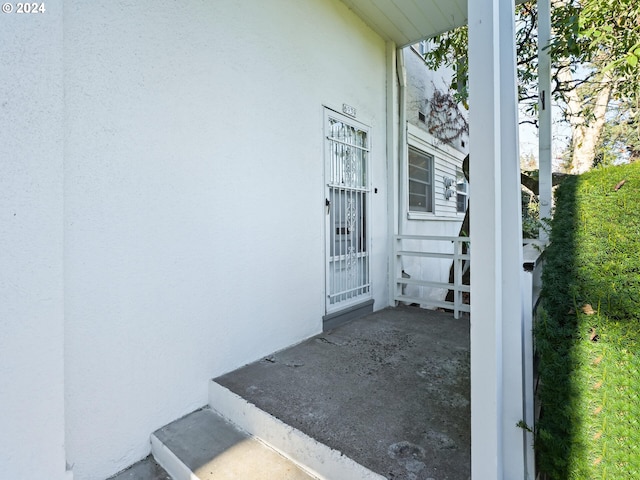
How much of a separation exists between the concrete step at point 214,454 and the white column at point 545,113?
247cm

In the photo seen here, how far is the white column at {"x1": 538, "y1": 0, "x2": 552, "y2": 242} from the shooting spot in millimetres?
2551

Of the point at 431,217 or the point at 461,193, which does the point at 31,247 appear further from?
the point at 461,193

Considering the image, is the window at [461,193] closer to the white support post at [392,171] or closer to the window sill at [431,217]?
the window sill at [431,217]

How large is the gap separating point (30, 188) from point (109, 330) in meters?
0.83

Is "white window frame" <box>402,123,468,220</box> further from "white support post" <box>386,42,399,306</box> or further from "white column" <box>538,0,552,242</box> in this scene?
"white column" <box>538,0,552,242</box>

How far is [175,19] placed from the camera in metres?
2.09

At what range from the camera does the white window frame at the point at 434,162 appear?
186 inches

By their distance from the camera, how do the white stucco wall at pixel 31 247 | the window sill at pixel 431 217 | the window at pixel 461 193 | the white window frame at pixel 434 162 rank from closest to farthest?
1. the white stucco wall at pixel 31 247
2. the white window frame at pixel 434 162
3. the window sill at pixel 431 217
4. the window at pixel 461 193

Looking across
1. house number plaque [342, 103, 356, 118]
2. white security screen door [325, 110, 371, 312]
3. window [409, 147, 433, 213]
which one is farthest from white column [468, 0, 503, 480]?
window [409, 147, 433, 213]

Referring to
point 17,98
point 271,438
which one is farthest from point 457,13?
point 271,438

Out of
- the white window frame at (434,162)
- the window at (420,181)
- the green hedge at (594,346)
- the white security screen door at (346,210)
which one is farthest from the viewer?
the window at (420,181)

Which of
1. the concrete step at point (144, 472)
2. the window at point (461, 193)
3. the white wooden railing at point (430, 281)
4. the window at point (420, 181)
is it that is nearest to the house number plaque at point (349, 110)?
the white wooden railing at point (430, 281)

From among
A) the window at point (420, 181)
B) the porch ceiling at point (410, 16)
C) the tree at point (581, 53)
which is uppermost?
the porch ceiling at point (410, 16)

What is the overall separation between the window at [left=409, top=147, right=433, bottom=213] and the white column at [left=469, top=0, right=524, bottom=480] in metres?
4.08
